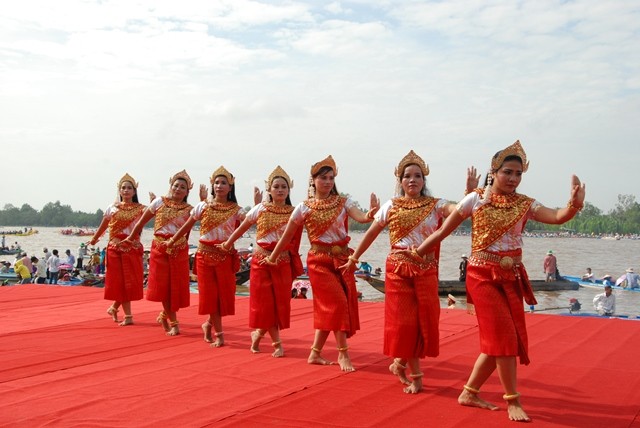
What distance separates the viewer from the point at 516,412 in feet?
11.2

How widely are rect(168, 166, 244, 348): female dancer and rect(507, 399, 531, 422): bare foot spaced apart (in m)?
2.92

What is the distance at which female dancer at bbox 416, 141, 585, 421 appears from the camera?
3.51m

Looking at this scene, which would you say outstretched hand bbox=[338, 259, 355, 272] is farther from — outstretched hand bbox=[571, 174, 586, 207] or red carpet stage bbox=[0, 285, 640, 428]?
outstretched hand bbox=[571, 174, 586, 207]

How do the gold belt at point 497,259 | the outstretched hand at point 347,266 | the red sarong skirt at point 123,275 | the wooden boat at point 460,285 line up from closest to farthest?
the gold belt at point 497,259, the outstretched hand at point 347,266, the red sarong skirt at point 123,275, the wooden boat at point 460,285

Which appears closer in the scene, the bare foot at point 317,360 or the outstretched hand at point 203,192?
the bare foot at point 317,360

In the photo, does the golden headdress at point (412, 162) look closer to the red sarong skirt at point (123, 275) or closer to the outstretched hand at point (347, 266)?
the outstretched hand at point (347, 266)

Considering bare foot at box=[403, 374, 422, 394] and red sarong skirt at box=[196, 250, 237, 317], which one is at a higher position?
red sarong skirt at box=[196, 250, 237, 317]

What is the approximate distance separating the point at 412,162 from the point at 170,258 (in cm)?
308

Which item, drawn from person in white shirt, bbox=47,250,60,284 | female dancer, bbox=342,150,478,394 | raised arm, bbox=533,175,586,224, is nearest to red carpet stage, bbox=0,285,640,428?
female dancer, bbox=342,150,478,394

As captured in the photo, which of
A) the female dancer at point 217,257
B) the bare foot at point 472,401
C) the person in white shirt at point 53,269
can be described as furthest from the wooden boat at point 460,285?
the bare foot at point 472,401

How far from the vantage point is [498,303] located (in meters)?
3.56

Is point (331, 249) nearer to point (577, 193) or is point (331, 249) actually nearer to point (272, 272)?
point (272, 272)

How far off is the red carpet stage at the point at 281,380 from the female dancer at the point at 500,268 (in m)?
0.26

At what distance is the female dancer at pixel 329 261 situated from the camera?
4777mm
